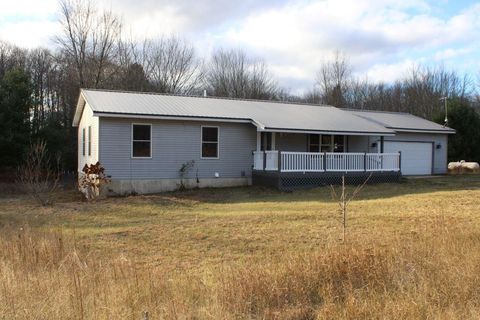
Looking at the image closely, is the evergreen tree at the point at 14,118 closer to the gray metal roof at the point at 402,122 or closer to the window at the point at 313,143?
the window at the point at 313,143

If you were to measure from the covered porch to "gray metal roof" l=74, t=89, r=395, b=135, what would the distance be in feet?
3.06

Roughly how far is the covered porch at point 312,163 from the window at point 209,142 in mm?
1844

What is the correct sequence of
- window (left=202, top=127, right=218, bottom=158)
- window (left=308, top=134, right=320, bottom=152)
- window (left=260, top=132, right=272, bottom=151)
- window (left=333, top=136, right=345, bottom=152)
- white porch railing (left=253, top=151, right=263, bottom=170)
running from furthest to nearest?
1. window (left=333, top=136, right=345, bottom=152)
2. window (left=308, top=134, right=320, bottom=152)
3. window (left=260, top=132, right=272, bottom=151)
4. white porch railing (left=253, top=151, right=263, bottom=170)
5. window (left=202, top=127, right=218, bottom=158)

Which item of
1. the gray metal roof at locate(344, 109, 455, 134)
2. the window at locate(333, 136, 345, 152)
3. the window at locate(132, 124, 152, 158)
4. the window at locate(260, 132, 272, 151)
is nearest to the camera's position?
the window at locate(132, 124, 152, 158)

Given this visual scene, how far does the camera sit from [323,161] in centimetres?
2116

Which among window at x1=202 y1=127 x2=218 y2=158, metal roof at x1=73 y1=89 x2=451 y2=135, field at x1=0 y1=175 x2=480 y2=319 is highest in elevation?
metal roof at x1=73 y1=89 x2=451 y2=135

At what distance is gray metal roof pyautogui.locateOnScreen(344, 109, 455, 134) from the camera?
2671 cm

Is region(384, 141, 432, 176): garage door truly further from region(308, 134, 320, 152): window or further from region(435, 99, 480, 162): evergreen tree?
region(435, 99, 480, 162): evergreen tree

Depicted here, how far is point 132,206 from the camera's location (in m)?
16.1

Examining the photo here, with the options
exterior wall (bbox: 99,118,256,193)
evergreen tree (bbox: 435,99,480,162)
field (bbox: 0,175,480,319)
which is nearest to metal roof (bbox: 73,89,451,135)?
exterior wall (bbox: 99,118,256,193)

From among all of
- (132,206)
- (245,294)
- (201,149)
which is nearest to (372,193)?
(201,149)

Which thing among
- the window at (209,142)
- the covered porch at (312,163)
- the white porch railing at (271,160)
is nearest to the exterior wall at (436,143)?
the covered porch at (312,163)

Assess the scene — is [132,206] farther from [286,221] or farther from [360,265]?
[360,265]

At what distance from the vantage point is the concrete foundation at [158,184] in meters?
19.4
